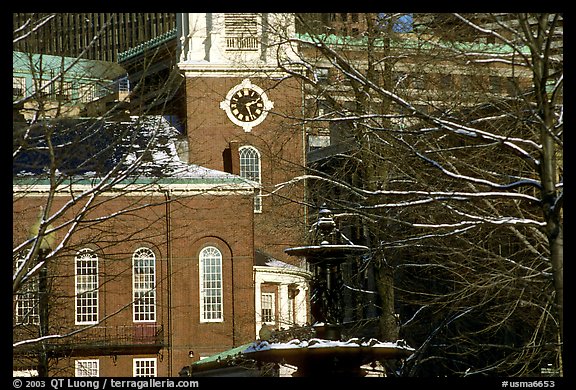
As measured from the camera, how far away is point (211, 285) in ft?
187

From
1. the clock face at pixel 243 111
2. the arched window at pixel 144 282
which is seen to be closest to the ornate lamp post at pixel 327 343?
the arched window at pixel 144 282

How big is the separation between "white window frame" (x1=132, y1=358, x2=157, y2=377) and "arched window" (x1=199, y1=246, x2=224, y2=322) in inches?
109

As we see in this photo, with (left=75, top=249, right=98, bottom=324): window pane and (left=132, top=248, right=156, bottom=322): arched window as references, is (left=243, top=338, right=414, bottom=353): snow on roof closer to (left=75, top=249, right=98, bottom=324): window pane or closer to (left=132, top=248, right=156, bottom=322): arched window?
(left=132, top=248, right=156, bottom=322): arched window

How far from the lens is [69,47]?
19719 mm

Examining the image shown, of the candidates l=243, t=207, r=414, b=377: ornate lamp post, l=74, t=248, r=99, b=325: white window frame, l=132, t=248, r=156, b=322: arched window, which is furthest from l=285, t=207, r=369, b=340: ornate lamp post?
l=74, t=248, r=99, b=325: white window frame

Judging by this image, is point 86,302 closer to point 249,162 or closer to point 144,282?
point 144,282

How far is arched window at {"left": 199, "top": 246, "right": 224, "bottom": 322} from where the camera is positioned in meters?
56.5

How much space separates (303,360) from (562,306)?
13.9 ft

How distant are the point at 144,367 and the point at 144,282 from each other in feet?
12.0

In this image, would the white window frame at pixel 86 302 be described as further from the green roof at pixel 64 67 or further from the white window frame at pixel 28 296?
the green roof at pixel 64 67

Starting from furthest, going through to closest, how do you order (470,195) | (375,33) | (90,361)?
(90,361) → (375,33) → (470,195)

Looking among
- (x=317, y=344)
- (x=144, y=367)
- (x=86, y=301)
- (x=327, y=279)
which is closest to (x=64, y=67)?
(x=327, y=279)
